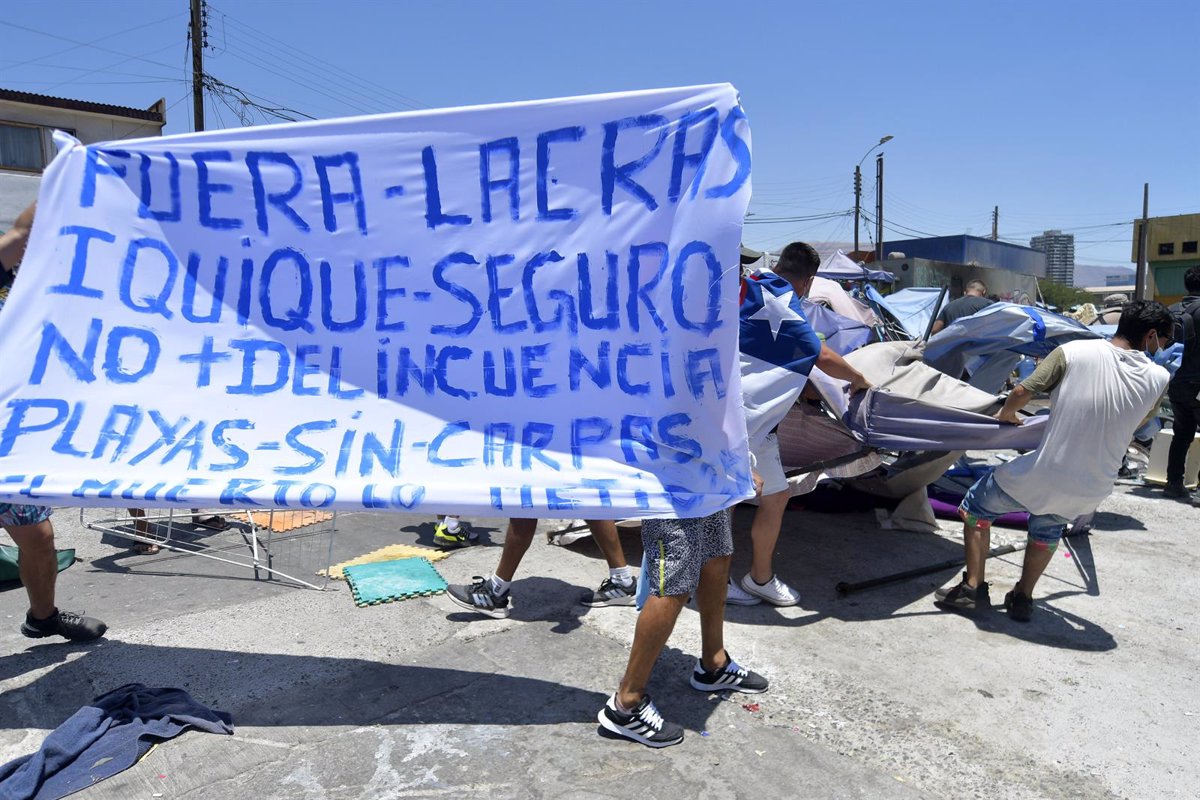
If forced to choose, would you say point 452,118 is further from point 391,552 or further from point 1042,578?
point 1042,578

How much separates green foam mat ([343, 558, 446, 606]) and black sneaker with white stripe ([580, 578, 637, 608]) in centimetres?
83

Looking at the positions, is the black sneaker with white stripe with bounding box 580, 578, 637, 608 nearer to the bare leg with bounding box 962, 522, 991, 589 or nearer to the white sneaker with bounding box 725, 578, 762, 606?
the white sneaker with bounding box 725, 578, 762, 606


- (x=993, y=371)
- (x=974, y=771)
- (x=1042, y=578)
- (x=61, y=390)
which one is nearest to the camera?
(x=974, y=771)

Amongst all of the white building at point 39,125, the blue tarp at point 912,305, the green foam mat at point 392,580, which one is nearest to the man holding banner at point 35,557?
the green foam mat at point 392,580

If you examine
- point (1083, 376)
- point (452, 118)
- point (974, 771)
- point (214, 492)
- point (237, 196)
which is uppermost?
point (452, 118)

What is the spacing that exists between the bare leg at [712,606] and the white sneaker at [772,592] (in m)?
0.98

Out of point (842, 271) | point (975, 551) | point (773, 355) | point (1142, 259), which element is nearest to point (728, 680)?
point (773, 355)

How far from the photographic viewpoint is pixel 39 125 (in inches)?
782

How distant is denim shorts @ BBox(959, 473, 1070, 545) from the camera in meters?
4.16

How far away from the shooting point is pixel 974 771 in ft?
9.73

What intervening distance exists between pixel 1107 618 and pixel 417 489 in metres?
3.73

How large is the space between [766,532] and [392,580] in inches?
82.2

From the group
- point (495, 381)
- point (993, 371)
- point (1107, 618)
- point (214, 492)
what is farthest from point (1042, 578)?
point (214, 492)

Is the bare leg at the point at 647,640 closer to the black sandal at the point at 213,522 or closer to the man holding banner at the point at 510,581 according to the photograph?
the man holding banner at the point at 510,581
